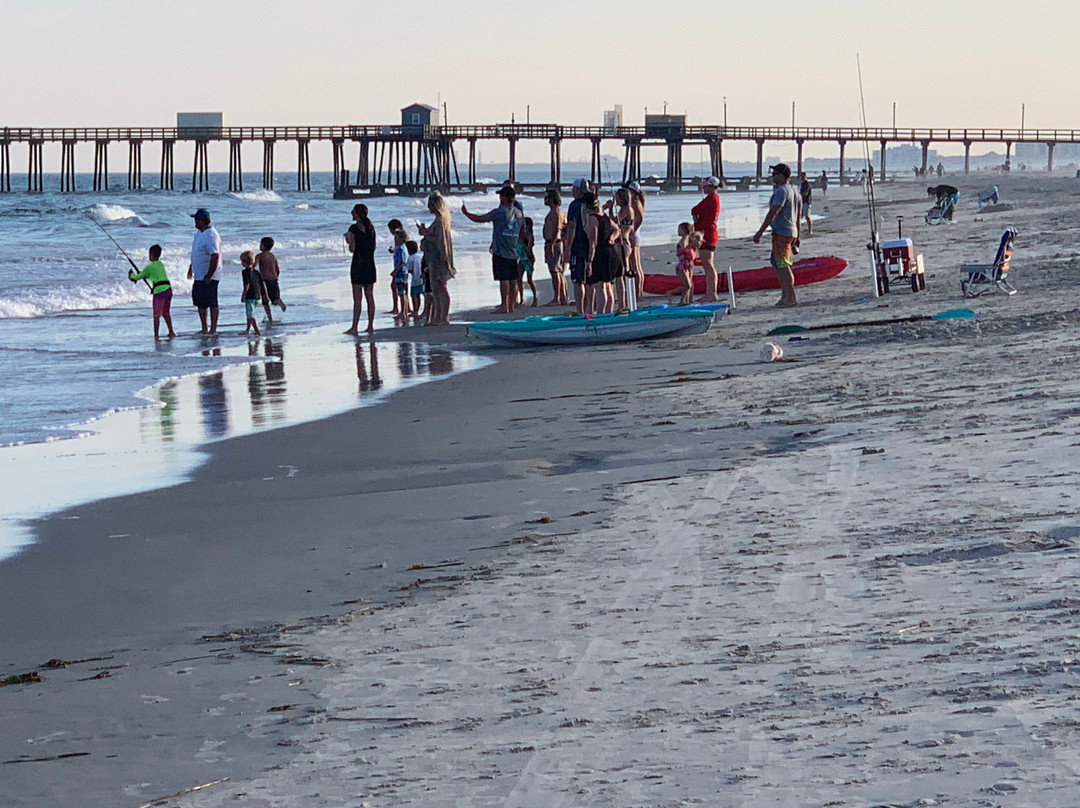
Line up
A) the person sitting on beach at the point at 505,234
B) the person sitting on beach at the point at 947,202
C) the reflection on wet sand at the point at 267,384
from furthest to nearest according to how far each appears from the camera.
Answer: the person sitting on beach at the point at 947,202, the person sitting on beach at the point at 505,234, the reflection on wet sand at the point at 267,384

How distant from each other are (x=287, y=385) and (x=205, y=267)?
14.3ft

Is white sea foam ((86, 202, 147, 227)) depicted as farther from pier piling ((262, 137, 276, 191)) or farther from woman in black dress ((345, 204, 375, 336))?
woman in black dress ((345, 204, 375, 336))

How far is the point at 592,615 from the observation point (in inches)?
167

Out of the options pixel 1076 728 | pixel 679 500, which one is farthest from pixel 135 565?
pixel 1076 728

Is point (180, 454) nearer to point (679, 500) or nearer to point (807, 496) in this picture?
point (679, 500)

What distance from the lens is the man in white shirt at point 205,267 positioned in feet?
49.4

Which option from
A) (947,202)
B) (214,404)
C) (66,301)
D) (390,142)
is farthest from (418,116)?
(214,404)

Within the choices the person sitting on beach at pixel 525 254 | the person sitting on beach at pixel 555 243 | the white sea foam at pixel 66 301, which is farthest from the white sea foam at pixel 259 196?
the person sitting on beach at pixel 555 243

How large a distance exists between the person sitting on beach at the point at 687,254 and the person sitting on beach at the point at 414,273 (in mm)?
2986

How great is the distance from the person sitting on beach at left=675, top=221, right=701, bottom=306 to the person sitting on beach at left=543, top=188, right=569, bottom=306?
1392 mm

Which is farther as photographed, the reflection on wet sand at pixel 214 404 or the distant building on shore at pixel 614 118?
the distant building on shore at pixel 614 118

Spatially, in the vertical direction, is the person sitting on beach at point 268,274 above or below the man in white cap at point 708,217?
below

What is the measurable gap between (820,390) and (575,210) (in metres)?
6.54

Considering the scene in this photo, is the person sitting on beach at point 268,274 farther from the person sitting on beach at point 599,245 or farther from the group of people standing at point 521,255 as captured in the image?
the person sitting on beach at point 599,245
